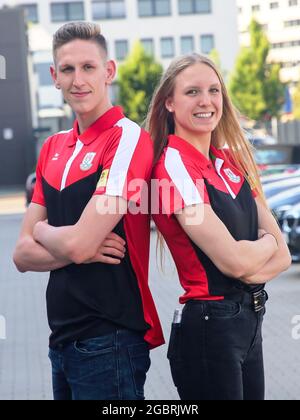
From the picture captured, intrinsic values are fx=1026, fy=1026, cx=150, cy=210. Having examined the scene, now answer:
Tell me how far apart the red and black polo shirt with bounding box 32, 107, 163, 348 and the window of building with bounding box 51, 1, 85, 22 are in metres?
68.2

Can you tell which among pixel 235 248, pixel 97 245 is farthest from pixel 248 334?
pixel 97 245

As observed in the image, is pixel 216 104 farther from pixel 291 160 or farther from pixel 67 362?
pixel 291 160

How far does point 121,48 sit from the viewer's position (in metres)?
72.3

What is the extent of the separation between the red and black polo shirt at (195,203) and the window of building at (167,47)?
6917cm

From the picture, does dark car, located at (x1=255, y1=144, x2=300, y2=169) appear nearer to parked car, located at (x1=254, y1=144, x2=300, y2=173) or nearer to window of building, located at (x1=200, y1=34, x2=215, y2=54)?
parked car, located at (x1=254, y1=144, x2=300, y2=173)

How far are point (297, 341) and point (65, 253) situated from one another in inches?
215

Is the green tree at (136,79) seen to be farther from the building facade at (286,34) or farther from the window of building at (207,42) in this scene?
the building facade at (286,34)

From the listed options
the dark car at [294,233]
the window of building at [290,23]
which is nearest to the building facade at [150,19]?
the dark car at [294,233]

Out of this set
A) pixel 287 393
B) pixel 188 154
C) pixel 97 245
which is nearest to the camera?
pixel 97 245

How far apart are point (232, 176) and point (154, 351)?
15.5ft

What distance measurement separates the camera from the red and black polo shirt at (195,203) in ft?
11.0

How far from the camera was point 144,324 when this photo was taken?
3.31 meters

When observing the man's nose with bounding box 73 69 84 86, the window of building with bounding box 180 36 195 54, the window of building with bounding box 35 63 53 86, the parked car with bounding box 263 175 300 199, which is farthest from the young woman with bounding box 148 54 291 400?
the window of building with bounding box 180 36 195 54

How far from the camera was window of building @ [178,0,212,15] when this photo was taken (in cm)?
7094
